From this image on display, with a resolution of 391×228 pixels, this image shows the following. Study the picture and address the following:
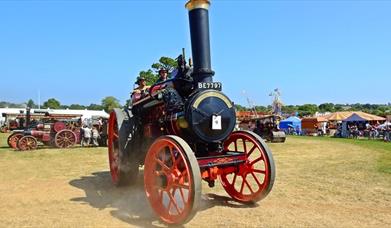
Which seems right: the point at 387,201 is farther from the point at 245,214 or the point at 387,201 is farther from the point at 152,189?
the point at 152,189

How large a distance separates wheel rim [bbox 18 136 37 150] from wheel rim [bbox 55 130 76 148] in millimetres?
962

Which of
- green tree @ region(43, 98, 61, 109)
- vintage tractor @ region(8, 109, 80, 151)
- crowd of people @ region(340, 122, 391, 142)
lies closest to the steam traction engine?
vintage tractor @ region(8, 109, 80, 151)

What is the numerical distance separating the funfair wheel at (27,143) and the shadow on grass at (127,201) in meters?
9.37

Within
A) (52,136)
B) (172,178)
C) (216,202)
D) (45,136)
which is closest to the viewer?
(172,178)

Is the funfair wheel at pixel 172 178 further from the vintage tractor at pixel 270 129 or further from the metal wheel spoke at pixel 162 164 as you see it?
the vintage tractor at pixel 270 129

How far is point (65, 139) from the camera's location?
55.5 feet

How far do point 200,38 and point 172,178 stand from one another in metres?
1.87

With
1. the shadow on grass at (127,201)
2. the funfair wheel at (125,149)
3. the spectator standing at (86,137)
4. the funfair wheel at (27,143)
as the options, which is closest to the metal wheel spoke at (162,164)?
the shadow on grass at (127,201)

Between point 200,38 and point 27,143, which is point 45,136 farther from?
point 200,38

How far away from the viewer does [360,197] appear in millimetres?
5703

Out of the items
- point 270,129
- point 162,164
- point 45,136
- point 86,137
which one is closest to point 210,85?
point 162,164

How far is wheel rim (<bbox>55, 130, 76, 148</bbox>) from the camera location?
54.9 ft

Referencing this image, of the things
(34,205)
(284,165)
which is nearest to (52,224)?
(34,205)

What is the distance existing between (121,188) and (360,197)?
3988mm
